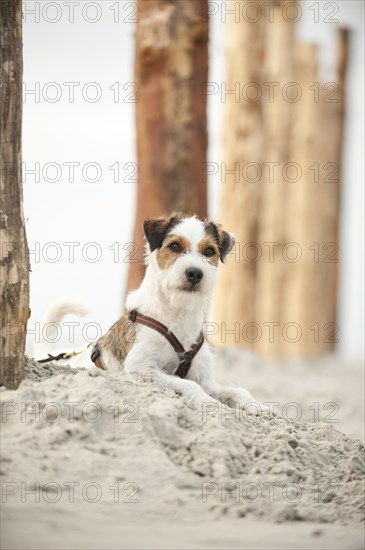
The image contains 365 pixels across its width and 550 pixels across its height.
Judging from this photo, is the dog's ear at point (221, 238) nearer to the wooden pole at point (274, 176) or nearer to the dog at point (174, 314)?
the dog at point (174, 314)

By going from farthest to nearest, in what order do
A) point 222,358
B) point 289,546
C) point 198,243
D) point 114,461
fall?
1. point 222,358
2. point 198,243
3. point 114,461
4. point 289,546

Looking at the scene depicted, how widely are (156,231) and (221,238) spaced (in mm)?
571

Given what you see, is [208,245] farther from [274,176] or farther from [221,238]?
[274,176]

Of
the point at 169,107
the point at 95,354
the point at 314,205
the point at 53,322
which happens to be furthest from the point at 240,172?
the point at 95,354

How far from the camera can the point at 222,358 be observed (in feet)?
47.0

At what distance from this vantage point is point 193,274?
6.19 metres

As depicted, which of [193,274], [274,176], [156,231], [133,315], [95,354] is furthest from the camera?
[274,176]

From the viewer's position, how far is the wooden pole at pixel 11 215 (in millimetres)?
5512

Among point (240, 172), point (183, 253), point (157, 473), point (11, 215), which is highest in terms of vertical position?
point (240, 172)

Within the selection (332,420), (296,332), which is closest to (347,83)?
(296,332)

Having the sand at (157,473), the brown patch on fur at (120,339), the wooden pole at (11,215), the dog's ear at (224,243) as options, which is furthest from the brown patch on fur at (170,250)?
the wooden pole at (11,215)

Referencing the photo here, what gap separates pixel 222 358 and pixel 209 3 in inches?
235

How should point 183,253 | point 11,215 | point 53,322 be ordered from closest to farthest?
point 11,215
point 183,253
point 53,322

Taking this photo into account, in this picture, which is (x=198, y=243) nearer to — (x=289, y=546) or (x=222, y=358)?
(x=289, y=546)
